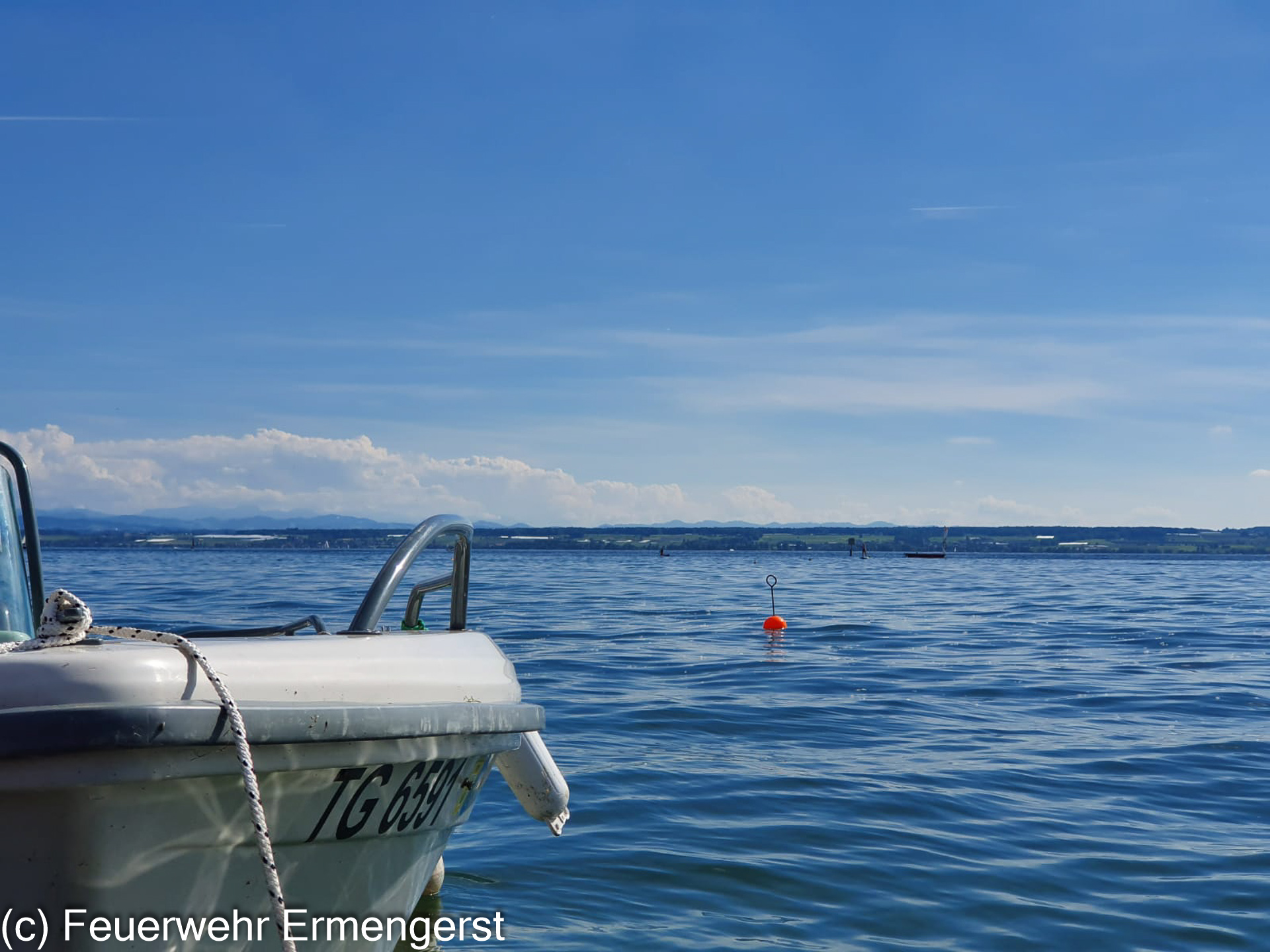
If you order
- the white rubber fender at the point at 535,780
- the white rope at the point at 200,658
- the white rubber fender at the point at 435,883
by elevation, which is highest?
the white rope at the point at 200,658

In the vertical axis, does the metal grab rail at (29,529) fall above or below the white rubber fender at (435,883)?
above

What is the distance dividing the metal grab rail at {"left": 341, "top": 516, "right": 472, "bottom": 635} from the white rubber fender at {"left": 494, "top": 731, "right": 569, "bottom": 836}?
868 mm

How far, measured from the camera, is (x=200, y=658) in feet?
9.47

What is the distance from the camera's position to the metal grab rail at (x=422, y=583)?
391 cm

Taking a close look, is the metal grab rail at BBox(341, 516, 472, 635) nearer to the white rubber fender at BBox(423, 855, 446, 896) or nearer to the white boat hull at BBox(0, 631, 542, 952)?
the white boat hull at BBox(0, 631, 542, 952)

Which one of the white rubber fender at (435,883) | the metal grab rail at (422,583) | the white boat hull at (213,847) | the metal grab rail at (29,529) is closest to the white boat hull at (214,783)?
the white boat hull at (213,847)

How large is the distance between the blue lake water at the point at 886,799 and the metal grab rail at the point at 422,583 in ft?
6.31

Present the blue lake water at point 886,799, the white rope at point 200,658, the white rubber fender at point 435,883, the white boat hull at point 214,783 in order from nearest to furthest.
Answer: the white boat hull at point 214,783, the white rope at point 200,658, the blue lake water at point 886,799, the white rubber fender at point 435,883

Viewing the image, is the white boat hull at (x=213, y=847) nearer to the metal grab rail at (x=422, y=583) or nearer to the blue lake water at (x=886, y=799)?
the metal grab rail at (x=422, y=583)

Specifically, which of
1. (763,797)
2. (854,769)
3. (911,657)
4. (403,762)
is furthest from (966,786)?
(911,657)

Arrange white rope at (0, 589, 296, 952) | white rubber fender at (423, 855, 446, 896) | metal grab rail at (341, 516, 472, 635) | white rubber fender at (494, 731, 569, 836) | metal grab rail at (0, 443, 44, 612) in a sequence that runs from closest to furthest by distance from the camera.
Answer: white rope at (0, 589, 296, 952)
metal grab rail at (341, 516, 472, 635)
metal grab rail at (0, 443, 44, 612)
white rubber fender at (494, 731, 569, 836)
white rubber fender at (423, 855, 446, 896)

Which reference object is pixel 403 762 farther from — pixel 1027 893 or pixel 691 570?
pixel 691 570

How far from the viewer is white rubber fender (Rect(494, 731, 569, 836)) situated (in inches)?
217

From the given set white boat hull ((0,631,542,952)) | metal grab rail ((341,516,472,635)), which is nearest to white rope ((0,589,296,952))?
white boat hull ((0,631,542,952))
